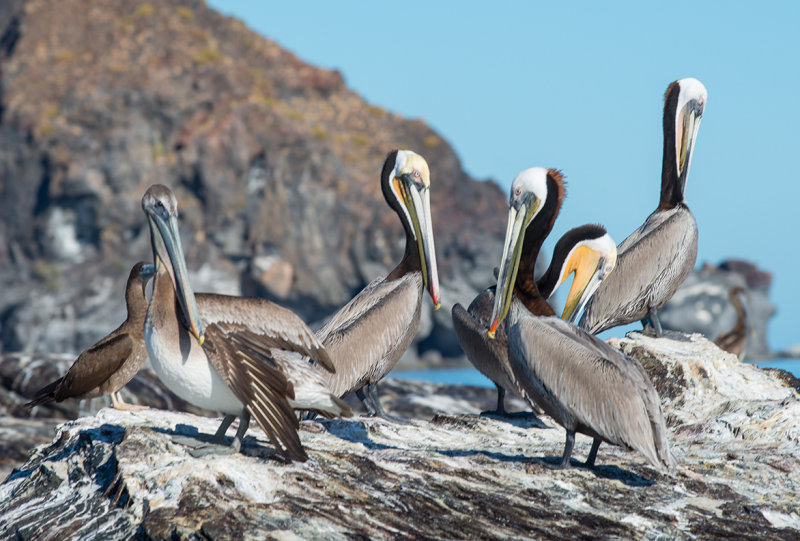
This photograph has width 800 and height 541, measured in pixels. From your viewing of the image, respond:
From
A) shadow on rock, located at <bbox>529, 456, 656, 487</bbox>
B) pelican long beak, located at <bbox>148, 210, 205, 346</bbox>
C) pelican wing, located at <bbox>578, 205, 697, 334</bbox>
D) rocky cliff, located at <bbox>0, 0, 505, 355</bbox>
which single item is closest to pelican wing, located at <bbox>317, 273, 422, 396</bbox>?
shadow on rock, located at <bbox>529, 456, 656, 487</bbox>

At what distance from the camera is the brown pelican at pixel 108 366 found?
645cm

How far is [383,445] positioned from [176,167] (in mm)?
57854

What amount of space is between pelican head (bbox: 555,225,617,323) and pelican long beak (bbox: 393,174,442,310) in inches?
37.9

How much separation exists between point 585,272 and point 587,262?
77 mm

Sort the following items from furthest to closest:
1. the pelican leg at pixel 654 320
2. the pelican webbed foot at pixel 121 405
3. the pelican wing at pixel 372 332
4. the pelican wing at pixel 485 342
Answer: the pelican leg at pixel 654 320 → the pelican wing at pixel 485 342 → the pelican wing at pixel 372 332 → the pelican webbed foot at pixel 121 405

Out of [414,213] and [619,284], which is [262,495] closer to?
[414,213]

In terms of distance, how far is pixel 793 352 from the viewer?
4481 centimetres

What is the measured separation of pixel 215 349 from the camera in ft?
14.8

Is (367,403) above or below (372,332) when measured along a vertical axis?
below

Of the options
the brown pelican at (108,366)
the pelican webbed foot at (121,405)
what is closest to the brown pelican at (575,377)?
the pelican webbed foot at (121,405)

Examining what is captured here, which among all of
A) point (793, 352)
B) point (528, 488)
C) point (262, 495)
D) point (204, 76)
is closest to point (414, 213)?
point (528, 488)

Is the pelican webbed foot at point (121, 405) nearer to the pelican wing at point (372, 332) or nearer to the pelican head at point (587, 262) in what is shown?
the pelican wing at point (372, 332)

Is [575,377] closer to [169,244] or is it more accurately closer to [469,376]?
[169,244]

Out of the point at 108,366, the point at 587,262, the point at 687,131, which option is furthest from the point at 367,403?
the point at 687,131
